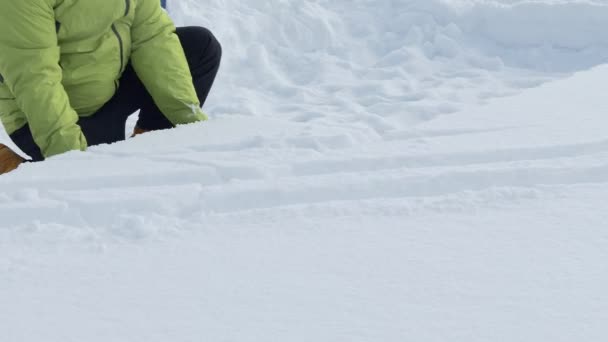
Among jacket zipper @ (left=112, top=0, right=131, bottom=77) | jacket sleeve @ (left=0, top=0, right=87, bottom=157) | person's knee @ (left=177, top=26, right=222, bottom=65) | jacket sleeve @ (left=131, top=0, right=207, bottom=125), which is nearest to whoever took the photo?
jacket sleeve @ (left=0, top=0, right=87, bottom=157)

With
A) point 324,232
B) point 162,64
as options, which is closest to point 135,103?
point 162,64

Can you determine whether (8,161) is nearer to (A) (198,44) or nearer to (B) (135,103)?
(B) (135,103)

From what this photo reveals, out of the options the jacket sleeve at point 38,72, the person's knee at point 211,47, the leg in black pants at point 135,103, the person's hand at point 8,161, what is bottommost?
the person's hand at point 8,161

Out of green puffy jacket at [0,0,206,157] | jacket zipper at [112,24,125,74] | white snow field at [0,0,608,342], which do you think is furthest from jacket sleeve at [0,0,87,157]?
jacket zipper at [112,24,125,74]

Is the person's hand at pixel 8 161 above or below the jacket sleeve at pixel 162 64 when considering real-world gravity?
below

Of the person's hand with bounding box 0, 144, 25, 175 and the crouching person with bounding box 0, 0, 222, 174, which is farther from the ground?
the crouching person with bounding box 0, 0, 222, 174

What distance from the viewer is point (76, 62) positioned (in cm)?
193

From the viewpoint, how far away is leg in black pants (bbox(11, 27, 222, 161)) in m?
2.04

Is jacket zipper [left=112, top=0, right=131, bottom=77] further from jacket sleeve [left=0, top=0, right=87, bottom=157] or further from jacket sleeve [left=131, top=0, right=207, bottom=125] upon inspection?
jacket sleeve [left=0, top=0, right=87, bottom=157]

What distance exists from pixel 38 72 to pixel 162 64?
1.35 ft

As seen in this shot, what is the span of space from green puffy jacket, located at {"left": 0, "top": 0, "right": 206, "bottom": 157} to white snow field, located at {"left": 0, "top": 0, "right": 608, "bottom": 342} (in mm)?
140

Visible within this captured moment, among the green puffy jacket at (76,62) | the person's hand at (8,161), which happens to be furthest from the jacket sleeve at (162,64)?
the person's hand at (8,161)

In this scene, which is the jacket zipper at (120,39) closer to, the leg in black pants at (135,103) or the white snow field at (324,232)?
the leg in black pants at (135,103)

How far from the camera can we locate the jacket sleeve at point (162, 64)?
6.70 ft
